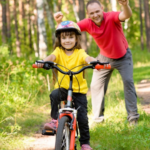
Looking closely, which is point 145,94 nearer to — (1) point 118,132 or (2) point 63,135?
(1) point 118,132

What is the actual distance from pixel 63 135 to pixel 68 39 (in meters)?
1.29

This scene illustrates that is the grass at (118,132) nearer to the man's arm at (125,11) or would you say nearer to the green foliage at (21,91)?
the green foliage at (21,91)

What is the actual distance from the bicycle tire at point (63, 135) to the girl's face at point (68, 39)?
3.47 feet

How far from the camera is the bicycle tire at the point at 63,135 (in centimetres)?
306

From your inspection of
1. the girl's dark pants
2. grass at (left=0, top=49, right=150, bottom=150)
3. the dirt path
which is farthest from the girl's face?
the dirt path

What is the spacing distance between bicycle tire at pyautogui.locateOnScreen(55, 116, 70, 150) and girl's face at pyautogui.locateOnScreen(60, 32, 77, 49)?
3.47 feet

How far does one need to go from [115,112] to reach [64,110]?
2739mm

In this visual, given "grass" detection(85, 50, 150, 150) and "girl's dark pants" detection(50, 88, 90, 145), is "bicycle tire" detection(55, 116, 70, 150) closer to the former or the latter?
"girl's dark pants" detection(50, 88, 90, 145)

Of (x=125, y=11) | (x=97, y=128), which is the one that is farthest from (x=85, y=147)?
(x=125, y=11)

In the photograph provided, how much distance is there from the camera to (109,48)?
5039mm

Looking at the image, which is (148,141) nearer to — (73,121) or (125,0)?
(73,121)

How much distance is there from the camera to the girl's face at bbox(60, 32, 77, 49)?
3.82 meters

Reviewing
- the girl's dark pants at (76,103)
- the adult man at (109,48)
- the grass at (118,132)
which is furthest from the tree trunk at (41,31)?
the girl's dark pants at (76,103)

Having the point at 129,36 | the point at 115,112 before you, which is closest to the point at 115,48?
the point at 115,112
